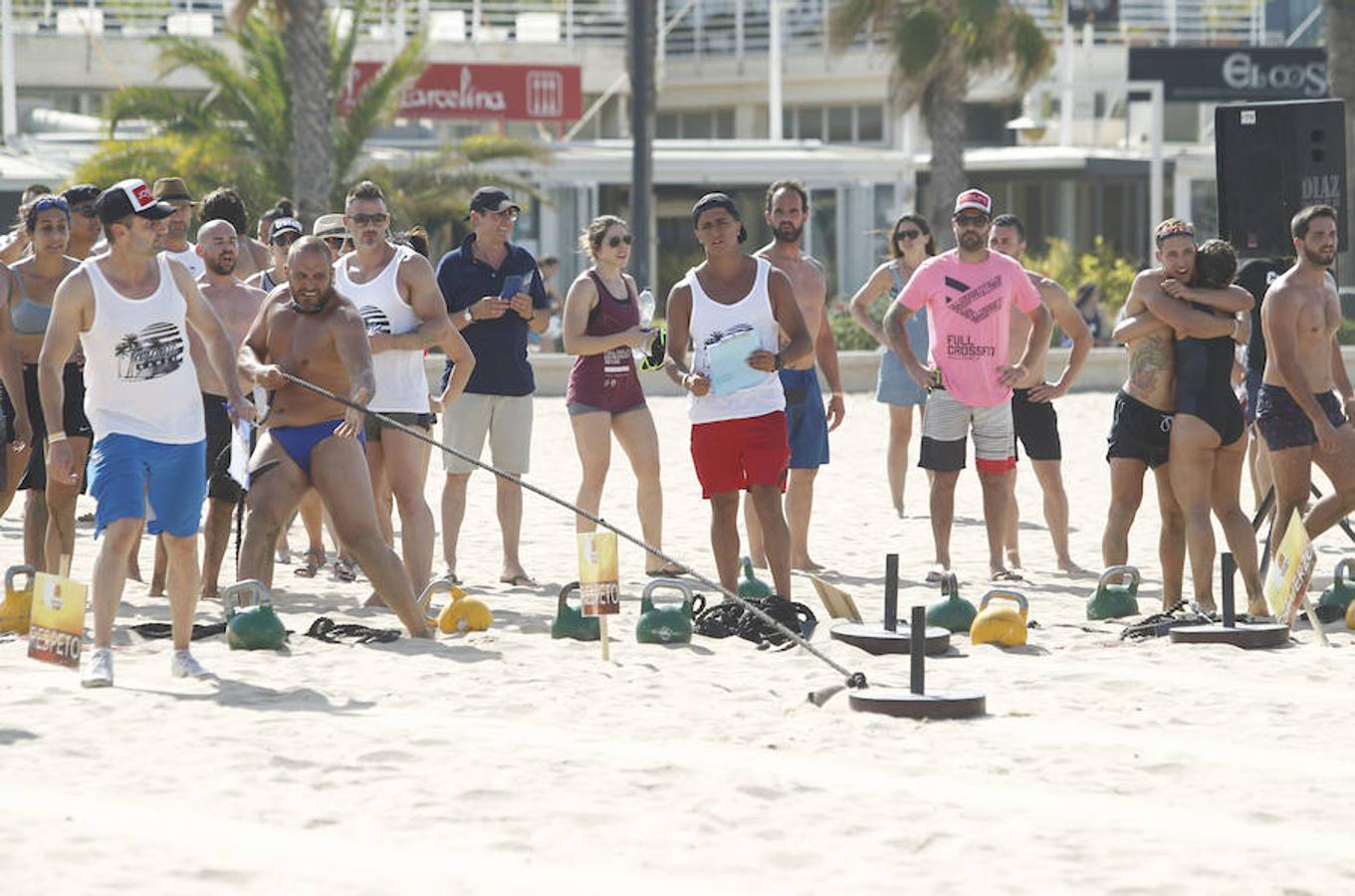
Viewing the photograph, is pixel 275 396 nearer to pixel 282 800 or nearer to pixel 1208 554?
pixel 282 800

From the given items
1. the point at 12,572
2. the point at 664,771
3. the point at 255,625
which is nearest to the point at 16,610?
the point at 12,572

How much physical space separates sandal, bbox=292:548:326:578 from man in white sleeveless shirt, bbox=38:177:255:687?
9.40ft

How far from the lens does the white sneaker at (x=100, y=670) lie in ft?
22.9

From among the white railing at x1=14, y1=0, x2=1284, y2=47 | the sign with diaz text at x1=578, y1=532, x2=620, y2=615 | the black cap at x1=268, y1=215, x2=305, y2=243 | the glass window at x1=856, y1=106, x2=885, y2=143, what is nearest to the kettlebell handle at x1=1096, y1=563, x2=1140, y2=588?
the sign with diaz text at x1=578, y1=532, x2=620, y2=615

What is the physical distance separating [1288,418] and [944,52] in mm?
20221

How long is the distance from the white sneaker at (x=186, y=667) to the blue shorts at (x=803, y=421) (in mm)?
3301

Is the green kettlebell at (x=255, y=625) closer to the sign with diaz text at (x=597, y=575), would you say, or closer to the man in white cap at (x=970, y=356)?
the sign with diaz text at (x=597, y=575)

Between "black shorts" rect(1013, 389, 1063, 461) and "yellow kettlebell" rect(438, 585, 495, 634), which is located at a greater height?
"black shorts" rect(1013, 389, 1063, 461)

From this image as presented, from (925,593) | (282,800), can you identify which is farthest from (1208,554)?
(282,800)

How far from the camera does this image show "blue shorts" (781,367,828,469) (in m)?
9.70

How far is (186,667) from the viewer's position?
720cm

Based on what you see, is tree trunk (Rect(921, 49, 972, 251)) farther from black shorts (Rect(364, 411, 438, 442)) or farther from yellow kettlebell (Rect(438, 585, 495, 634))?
yellow kettlebell (Rect(438, 585, 495, 634))

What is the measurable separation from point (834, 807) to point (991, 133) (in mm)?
38443

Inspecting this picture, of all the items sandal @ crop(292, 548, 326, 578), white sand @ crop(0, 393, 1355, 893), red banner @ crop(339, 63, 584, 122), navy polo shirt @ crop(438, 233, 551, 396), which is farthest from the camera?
red banner @ crop(339, 63, 584, 122)
